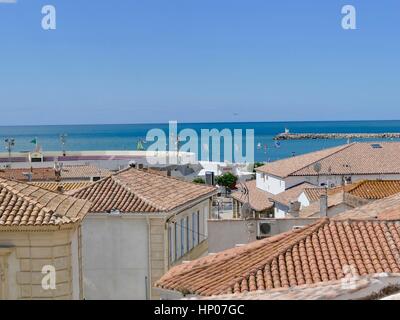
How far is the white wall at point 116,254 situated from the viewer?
60.5ft

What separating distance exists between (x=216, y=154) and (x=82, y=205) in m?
118

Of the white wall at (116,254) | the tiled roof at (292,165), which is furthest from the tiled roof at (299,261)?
the tiled roof at (292,165)

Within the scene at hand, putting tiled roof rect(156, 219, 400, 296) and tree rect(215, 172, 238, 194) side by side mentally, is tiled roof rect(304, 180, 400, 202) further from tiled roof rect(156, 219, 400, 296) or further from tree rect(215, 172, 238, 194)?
tree rect(215, 172, 238, 194)

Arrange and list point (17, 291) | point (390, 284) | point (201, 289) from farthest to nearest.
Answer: point (17, 291) < point (201, 289) < point (390, 284)

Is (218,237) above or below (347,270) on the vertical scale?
below

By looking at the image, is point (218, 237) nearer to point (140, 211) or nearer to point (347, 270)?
point (140, 211)

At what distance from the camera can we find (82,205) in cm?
1286

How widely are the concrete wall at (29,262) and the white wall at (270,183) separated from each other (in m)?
34.2

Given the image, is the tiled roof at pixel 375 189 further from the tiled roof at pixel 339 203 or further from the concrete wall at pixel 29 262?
the concrete wall at pixel 29 262

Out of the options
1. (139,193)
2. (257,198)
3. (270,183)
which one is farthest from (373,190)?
(270,183)

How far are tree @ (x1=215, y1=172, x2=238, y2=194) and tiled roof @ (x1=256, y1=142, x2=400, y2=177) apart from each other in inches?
406

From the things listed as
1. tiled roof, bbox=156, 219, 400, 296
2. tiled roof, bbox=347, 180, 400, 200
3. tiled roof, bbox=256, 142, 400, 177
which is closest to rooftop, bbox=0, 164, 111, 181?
tiled roof, bbox=256, 142, 400, 177

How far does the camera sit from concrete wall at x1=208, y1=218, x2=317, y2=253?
17.8 meters
